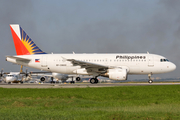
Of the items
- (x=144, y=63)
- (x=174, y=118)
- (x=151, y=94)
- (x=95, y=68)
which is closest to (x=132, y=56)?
(x=144, y=63)

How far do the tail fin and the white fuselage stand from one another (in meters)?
1.55

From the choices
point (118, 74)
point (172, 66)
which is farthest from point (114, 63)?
point (172, 66)

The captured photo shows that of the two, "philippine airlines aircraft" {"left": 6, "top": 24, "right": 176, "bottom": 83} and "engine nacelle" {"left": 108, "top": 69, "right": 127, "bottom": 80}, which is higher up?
"philippine airlines aircraft" {"left": 6, "top": 24, "right": 176, "bottom": 83}

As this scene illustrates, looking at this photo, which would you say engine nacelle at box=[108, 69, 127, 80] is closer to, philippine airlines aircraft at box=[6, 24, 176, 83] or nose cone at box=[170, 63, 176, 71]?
philippine airlines aircraft at box=[6, 24, 176, 83]

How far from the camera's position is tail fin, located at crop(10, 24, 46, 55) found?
32.5m

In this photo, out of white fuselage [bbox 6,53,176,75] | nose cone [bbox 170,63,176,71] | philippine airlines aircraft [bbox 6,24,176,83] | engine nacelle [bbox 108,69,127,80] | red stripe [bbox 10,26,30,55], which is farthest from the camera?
red stripe [bbox 10,26,30,55]

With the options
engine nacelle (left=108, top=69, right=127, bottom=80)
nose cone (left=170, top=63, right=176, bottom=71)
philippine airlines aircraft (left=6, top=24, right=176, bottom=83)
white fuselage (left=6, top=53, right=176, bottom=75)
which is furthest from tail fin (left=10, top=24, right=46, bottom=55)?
nose cone (left=170, top=63, right=176, bottom=71)

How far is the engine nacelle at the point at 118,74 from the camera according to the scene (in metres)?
27.2

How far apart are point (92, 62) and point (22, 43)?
34.9 feet

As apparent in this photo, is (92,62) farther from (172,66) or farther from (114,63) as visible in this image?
(172,66)

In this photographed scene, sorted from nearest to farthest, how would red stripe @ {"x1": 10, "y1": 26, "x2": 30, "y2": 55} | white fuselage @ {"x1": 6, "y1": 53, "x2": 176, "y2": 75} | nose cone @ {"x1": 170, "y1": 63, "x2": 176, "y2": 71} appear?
white fuselage @ {"x1": 6, "y1": 53, "x2": 176, "y2": 75} → nose cone @ {"x1": 170, "y1": 63, "x2": 176, "y2": 71} → red stripe @ {"x1": 10, "y1": 26, "x2": 30, "y2": 55}

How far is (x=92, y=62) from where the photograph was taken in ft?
100

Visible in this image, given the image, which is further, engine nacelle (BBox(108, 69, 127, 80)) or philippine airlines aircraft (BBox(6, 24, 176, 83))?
philippine airlines aircraft (BBox(6, 24, 176, 83))

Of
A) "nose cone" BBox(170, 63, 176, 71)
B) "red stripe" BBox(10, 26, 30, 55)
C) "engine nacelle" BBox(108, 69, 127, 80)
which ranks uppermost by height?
"red stripe" BBox(10, 26, 30, 55)
